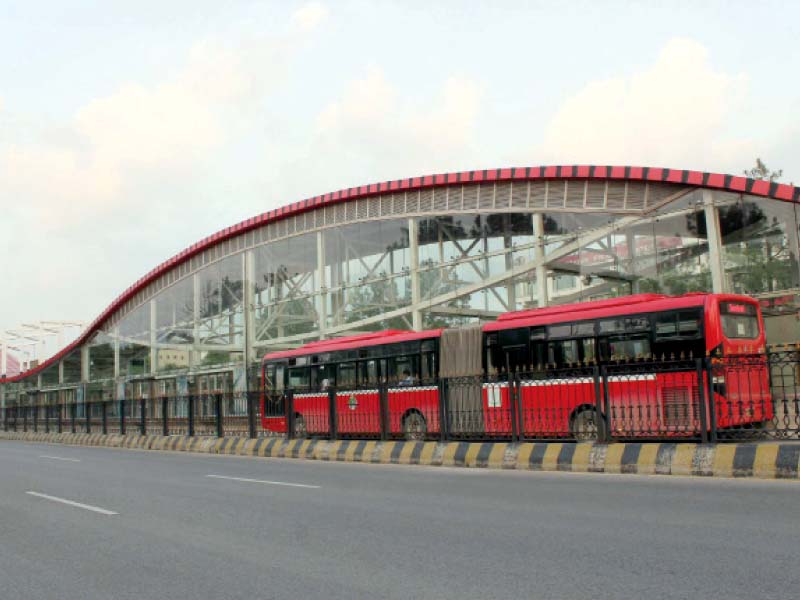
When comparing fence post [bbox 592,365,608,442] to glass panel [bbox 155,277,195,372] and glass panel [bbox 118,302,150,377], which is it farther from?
glass panel [bbox 118,302,150,377]

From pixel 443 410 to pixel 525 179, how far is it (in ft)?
54.5

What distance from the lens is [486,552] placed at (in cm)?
595

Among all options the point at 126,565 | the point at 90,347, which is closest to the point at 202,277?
the point at 90,347

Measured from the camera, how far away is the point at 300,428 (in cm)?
2144

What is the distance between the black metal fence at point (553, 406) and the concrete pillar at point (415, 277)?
10.5 metres

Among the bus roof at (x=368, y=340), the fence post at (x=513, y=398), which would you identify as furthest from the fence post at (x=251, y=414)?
the fence post at (x=513, y=398)

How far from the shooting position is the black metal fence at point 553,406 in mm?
11984

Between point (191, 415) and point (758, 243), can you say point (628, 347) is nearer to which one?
point (758, 243)

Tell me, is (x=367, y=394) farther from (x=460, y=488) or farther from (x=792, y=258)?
(x=792, y=258)

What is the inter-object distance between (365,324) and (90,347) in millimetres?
34709

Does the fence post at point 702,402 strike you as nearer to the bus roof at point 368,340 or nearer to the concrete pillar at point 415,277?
the bus roof at point 368,340

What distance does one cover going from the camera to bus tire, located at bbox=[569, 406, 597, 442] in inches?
637

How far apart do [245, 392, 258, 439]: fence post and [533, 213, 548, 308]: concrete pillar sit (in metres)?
13.0

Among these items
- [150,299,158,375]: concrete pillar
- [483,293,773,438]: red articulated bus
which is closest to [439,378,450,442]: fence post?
Result: [483,293,773,438]: red articulated bus
